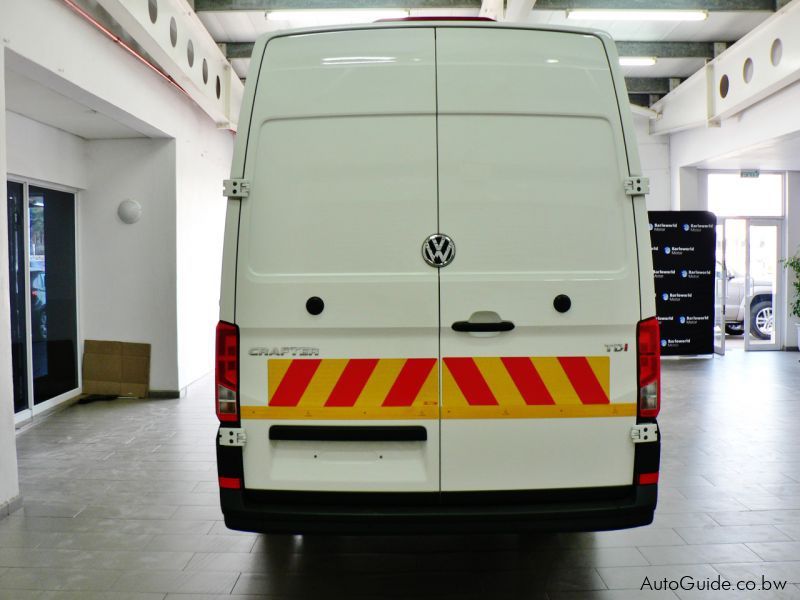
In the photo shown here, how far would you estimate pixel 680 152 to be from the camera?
11.5m

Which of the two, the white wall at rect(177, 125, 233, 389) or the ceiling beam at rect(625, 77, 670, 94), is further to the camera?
the ceiling beam at rect(625, 77, 670, 94)

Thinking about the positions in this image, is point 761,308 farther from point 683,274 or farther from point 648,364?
point 648,364

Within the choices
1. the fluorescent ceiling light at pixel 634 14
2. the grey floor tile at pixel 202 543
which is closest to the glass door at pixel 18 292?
the grey floor tile at pixel 202 543

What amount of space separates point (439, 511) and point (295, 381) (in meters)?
0.64

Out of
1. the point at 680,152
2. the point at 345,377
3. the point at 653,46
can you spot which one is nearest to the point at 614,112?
the point at 345,377

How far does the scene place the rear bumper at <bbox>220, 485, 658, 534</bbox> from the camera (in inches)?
95.4

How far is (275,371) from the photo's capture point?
2488 mm

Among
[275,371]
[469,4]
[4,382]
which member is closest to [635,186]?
[275,371]

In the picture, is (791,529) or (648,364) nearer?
(648,364)

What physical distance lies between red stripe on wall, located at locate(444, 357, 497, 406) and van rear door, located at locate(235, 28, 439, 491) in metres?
0.08

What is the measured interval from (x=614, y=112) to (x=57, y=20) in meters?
3.77

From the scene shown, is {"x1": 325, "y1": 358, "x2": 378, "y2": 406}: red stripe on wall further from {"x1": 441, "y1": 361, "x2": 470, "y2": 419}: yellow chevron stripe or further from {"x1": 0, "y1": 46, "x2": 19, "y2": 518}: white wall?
{"x1": 0, "y1": 46, "x2": 19, "y2": 518}: white wall

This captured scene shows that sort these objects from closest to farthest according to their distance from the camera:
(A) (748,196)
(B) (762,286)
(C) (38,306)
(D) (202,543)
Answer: (D) (202,543) → (C) (38,306) → (A) (748,196) → (B) (762,286)

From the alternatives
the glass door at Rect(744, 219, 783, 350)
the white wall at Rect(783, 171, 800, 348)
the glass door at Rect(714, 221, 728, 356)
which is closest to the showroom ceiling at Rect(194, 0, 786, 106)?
the white wall at Rect(783, 171, 800, 348)
